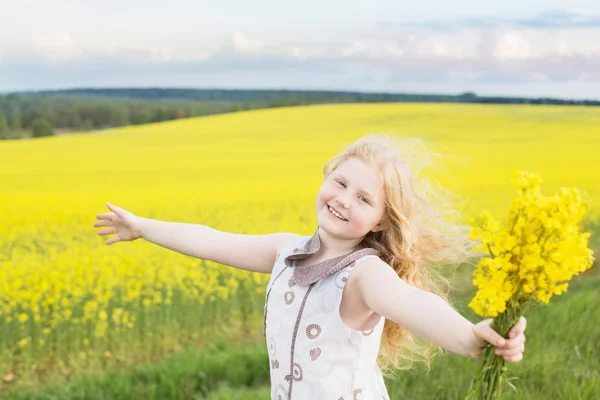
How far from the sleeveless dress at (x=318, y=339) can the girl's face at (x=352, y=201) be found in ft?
0.22

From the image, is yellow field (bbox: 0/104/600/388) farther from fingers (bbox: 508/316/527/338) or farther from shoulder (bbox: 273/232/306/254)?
fingers (bbox: 508/316/527/338)

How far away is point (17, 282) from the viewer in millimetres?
4320

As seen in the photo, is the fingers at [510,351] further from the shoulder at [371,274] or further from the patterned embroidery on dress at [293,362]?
the patterned embroidery on dress at [293,362]

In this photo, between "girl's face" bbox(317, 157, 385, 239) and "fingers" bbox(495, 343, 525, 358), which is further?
"girl's face" bbox(317, 157, 385, 239)

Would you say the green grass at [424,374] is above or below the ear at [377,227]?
below

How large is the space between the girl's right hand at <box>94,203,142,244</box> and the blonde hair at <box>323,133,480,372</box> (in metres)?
0.70

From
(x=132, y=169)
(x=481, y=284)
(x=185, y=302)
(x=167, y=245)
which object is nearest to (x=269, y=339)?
(x=167, y=245)

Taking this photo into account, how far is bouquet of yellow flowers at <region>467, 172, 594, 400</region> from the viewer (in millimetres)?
1221

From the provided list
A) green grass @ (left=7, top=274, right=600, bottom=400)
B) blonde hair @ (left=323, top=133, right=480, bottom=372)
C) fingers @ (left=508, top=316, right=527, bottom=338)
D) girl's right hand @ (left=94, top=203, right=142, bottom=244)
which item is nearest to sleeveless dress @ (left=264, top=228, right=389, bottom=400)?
blonde hair @ (left=323, top=133, right=480, bottom=372)

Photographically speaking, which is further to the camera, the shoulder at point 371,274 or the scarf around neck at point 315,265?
the scarf around neck at point 315,265

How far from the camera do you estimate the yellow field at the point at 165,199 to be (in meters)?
4.26

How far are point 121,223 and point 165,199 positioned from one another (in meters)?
4.24

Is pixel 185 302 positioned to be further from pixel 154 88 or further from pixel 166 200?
pixel 154 88

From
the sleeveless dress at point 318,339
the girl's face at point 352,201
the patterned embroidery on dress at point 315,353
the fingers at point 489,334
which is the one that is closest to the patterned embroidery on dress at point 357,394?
the sleeveless dress at point 318,339
